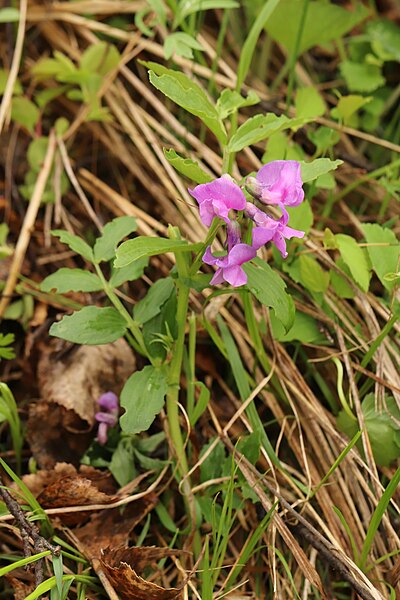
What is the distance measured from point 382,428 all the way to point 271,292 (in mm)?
445

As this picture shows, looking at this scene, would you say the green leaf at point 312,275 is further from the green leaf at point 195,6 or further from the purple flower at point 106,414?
Result: the green leaf at point 195,6

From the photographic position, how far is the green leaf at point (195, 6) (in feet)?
5.98

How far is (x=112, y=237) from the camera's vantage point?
64.6 inches

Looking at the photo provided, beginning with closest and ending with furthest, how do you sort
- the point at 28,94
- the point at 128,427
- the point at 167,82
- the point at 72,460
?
1. the point at 167,82
2. the point at 128,427
3. the point at 72,460
4. the point at 28,94

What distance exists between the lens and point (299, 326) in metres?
1.71

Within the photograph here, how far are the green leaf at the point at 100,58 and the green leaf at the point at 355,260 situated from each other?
1.06m

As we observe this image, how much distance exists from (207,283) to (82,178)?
968mm

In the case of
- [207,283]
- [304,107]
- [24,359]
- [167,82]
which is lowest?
[24,359]

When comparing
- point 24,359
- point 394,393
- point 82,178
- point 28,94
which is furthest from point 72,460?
point 28,94

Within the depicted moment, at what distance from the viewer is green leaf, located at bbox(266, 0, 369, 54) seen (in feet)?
6.89

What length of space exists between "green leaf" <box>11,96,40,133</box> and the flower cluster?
1.20 metres

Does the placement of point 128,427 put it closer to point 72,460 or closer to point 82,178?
point 72,460

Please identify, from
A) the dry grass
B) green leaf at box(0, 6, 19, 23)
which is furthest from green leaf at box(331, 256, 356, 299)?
green leaf at box(0, 6, 19, 23)

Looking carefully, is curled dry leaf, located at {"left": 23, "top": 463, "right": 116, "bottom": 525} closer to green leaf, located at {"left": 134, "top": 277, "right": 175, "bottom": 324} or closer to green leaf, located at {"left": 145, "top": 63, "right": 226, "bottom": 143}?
green leaf, located at {"left": 134, "top": 277, "right": 175, "bottom": 324}
